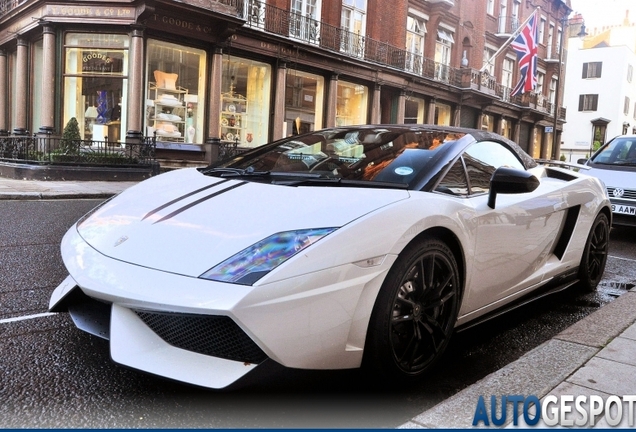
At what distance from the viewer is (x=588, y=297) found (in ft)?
14.8

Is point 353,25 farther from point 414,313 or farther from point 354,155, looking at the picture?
point 414,313

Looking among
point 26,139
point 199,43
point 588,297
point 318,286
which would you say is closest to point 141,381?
point 318,286

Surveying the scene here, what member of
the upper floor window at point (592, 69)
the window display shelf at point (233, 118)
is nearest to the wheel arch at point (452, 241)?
the window display shelf at point (233, 118)

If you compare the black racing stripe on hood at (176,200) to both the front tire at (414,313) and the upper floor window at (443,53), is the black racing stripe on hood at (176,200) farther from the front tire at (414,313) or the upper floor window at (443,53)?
the upper floor window at (443,53)

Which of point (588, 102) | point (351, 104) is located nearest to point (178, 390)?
point (351, 104)

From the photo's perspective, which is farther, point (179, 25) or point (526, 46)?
point (526, 46)

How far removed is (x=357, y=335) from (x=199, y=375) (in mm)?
650

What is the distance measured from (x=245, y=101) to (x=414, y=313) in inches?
705

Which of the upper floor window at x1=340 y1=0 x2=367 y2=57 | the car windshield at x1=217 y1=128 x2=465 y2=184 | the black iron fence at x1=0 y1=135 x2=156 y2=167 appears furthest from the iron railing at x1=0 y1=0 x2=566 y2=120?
the car windshield at x1=217 y1=128 x2=465 y2=184

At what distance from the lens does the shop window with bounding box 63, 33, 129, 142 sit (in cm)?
1636

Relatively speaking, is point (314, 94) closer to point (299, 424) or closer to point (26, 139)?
point (26, 139)

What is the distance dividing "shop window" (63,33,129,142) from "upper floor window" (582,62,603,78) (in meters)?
54.0

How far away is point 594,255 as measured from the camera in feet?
14.9

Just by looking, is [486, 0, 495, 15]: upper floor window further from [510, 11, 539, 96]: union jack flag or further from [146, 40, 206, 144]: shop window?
[146, 40, 206, 144]: shop window
